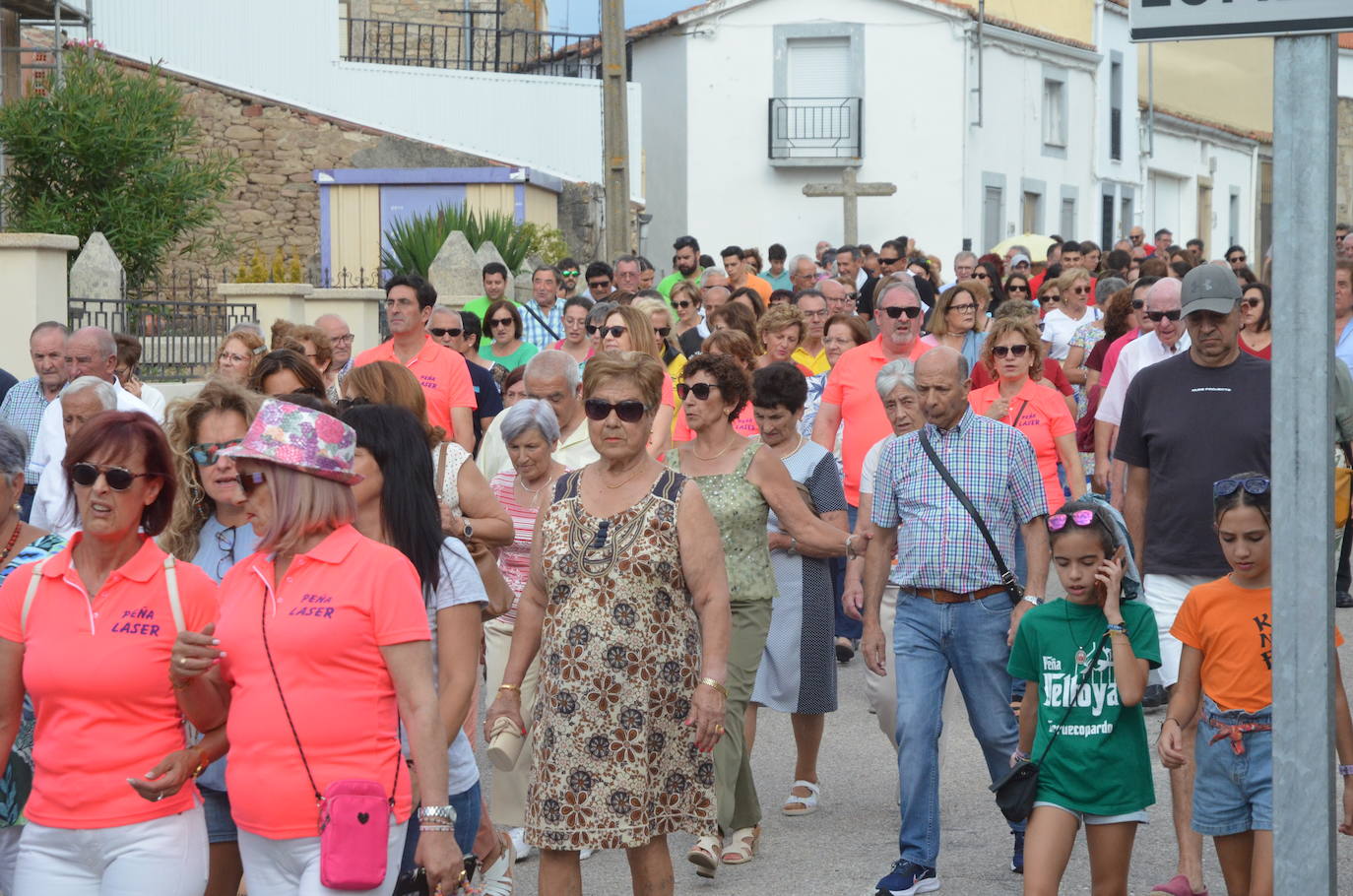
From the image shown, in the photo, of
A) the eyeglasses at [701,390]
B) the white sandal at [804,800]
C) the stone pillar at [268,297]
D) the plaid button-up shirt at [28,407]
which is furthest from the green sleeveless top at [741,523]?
the stone pillar at [268,297]

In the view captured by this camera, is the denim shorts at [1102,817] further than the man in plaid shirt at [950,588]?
No

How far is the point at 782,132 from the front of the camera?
40719 mm

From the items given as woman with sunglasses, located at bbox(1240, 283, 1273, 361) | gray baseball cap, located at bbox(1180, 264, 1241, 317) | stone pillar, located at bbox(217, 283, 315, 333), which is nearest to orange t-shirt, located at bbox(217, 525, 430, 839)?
gray baseball cap, located at bbox(1180, 264, 1241, 317)

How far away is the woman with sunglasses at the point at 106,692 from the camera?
4297 millimetres

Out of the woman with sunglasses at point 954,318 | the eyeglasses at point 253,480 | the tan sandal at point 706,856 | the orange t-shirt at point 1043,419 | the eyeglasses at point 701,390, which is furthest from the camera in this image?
the woman with sunglasses at point 954,318

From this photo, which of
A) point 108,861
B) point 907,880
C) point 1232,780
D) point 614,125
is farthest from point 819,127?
point 108,861

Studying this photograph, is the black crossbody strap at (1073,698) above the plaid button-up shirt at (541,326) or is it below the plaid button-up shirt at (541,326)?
below

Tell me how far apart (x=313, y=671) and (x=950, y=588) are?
3145mm

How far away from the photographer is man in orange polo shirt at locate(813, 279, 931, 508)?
32.8 ft

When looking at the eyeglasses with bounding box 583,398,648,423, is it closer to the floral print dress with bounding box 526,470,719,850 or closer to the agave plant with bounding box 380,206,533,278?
the floral print dress with bounding box 526,470,719,850

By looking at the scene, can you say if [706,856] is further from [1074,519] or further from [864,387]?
[864,387]

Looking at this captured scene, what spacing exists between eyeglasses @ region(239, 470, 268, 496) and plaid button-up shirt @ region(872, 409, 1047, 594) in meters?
2.94

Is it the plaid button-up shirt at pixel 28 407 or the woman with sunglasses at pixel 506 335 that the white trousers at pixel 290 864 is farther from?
the woman with sunglasses at pixel 506 335

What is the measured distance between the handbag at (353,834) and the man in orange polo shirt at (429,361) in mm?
6052
